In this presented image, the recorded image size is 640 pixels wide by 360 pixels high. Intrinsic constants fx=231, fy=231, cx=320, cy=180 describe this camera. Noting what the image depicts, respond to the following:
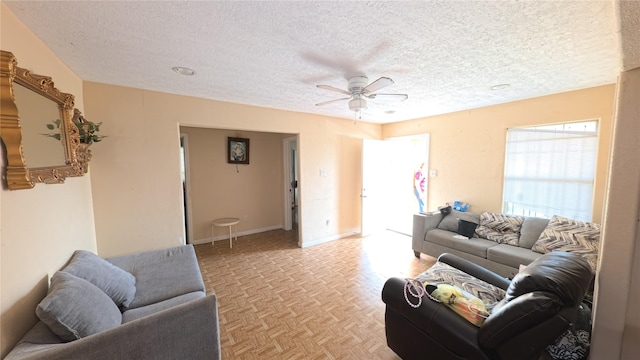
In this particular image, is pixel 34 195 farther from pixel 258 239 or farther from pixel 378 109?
pixel 378 109

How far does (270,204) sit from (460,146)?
148 inches

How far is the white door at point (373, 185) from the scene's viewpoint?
4391 millimetres

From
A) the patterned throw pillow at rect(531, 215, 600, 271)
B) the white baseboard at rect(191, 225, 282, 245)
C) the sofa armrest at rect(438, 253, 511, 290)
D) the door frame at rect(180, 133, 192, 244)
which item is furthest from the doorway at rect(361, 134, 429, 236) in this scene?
the door frame at rect(180, 133, 192, 244)

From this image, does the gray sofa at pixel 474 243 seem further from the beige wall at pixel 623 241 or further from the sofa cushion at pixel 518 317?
the sofa cushion at pixel 518 317

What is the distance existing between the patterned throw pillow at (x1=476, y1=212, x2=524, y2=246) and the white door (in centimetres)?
178

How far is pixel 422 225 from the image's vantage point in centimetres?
347

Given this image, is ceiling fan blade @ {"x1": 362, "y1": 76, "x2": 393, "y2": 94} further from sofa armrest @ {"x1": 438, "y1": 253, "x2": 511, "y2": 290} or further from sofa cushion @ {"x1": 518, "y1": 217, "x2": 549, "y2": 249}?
sofa cushion @ {"x1": 518, "y1": 217, "x2": 549, "y2": 249}

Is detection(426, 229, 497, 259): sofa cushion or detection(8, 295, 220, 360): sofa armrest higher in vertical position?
detection(8, 295, 220, 360): sofa armrest

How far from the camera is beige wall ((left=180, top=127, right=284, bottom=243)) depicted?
166 inches

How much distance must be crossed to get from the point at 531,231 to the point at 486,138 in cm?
139

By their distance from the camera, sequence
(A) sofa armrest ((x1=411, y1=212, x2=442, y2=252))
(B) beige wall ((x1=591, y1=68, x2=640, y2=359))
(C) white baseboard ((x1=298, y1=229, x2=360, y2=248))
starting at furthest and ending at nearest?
(C) white baseboard ((x1=298, y1=229, x2=360, y2=248)) → (A) sofa armrest ((x1=411, y1=212, x2=442, y2=252)) → (B) beige wall ((x1=591, y1=68, x2=640, y2=359))

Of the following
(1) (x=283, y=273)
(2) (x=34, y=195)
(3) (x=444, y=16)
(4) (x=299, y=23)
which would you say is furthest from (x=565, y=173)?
(2) (x=34, y=195)

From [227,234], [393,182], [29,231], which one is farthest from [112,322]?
[393,182]

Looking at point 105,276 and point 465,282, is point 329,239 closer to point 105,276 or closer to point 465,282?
point 465,282
